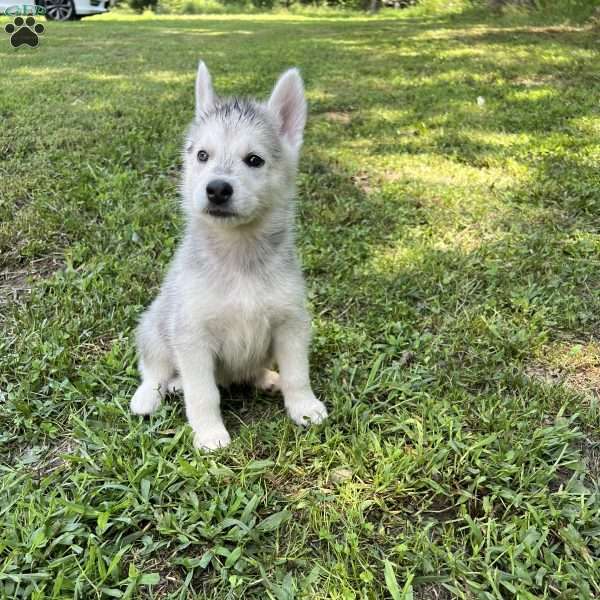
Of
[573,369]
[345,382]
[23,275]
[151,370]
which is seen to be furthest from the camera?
[23,275]

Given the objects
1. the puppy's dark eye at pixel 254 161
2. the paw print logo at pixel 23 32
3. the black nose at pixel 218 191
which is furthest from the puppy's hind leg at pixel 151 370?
the paw print logo at pixel 23 32

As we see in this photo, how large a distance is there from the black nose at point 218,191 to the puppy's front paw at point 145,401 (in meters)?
1.13

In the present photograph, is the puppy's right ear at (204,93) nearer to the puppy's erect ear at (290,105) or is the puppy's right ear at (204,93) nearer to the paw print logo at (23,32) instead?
the puppy's erect ear at (290,105)

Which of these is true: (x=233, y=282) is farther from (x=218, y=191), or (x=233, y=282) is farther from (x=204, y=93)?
(x=204, y=93)

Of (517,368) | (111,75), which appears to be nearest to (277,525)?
(517,368)

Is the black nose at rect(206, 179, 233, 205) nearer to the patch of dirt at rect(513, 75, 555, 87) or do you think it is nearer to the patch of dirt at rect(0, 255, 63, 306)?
the patch of dirt at rect(0, 255, 63, 306)

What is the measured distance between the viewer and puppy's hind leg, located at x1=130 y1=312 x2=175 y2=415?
323 centimetres

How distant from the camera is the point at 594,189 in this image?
5.76 metres

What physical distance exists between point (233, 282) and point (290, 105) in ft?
3.79

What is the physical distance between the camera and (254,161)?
3.08 meters

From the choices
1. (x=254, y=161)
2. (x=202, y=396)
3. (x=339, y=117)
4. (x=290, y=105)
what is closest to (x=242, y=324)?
(x=202, y=396)

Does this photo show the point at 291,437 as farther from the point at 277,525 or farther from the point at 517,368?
the point at 517,368

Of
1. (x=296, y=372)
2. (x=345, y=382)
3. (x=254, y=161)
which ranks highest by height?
(x=254, y=161)

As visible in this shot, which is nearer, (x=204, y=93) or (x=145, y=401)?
(x=145, y=401)
